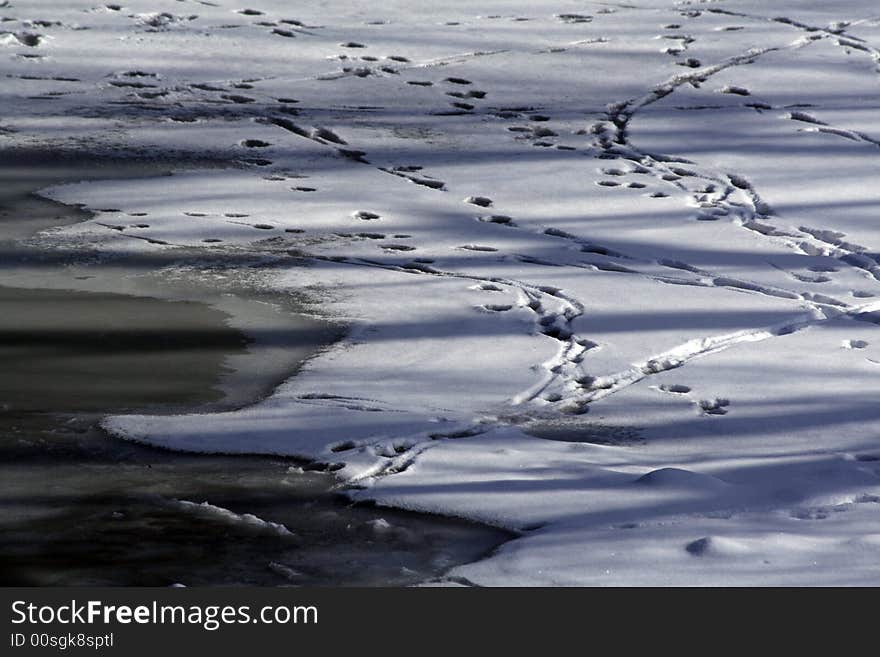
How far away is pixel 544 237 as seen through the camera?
6.37 metres

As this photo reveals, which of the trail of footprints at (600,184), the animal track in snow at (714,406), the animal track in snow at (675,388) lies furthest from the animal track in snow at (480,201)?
the animal track in snow at (714,406)

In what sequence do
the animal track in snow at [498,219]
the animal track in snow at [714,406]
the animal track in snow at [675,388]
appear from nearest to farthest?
the animal track in snow at [714,406], the animal track in snow at [675,388], the animal track in snow at [498,219]

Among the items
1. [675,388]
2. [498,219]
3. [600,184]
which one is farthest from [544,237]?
[675,388]

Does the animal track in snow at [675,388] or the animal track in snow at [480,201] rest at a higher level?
the animal track in snow at [480,201]

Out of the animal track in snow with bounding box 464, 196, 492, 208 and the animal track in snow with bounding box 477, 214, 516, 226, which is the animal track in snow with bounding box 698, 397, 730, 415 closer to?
the animal track in snow with bounding box 477, 214, 516, 226

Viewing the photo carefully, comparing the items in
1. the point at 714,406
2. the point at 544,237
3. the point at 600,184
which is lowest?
the point at 714,406

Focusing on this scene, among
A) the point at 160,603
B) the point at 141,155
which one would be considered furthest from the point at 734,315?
the point at 141,155

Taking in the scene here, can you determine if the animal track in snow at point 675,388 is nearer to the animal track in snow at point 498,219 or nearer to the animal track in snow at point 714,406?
the animal track in snow at point 714,406

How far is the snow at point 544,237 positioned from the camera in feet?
12.6

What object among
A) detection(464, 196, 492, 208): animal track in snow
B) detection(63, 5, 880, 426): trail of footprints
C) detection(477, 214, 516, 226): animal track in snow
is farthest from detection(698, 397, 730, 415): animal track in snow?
detection(464, 196, 492, 208): animal track in snow

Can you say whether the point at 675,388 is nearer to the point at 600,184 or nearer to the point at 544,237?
the point at 544,237

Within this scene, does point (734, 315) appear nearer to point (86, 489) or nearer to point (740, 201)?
point (740, 201)

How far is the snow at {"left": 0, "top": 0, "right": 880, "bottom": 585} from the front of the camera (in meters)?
3.83

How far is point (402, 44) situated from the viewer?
942cm
